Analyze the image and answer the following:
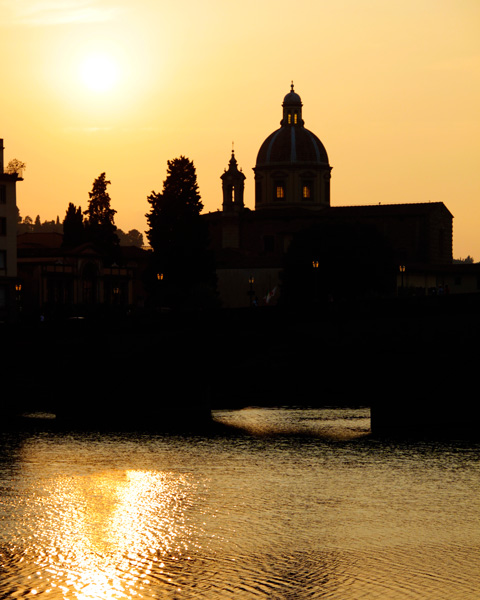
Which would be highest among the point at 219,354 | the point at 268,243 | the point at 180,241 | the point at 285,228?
the point at 285,228

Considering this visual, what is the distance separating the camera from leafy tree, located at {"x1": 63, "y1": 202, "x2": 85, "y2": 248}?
149 metres

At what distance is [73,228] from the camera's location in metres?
150

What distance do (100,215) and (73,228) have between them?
389 cm

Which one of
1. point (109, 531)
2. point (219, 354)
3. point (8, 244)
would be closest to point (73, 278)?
point (8, 244)

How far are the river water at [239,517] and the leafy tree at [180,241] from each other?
74.0 m

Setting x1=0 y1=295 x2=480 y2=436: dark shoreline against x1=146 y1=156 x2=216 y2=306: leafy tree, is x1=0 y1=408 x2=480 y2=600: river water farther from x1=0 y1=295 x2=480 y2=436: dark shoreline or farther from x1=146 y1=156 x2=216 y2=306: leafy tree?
x1=146 y1=156 x2=216 y2=306: leafy tree

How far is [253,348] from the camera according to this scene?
56406 millimetres


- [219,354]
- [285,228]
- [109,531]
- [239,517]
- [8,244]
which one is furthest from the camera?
[285,228]

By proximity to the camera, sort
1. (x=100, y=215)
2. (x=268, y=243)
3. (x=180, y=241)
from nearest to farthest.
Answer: (x=180, y=241), (x=100, y=215), (x=268, y=243)

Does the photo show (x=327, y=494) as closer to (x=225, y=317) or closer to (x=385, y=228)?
(x=225, y=317)

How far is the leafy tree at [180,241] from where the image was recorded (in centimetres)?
12188

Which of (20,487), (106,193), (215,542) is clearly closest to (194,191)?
(106,193)

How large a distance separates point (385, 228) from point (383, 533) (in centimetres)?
15579

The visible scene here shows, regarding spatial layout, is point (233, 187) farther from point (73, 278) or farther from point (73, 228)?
point (73, 278)
